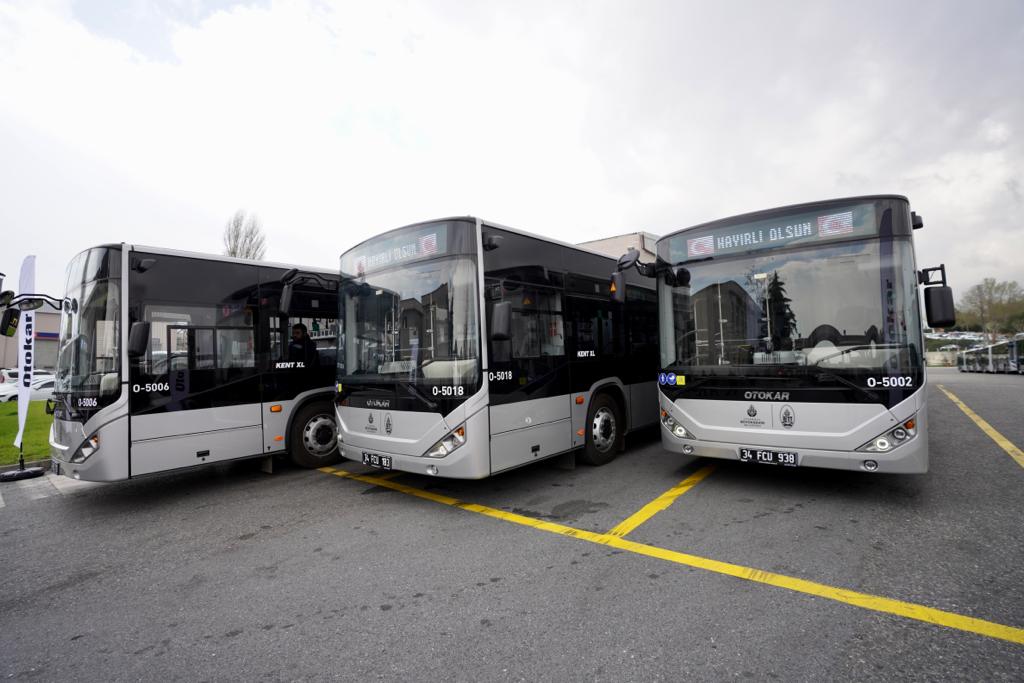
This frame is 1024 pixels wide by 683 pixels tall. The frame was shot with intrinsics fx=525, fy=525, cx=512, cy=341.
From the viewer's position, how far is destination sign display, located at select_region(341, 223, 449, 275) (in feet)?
18.6

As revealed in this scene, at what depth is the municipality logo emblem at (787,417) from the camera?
5254mm

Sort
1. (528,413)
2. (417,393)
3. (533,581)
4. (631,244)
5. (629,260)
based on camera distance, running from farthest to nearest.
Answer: (631,244)
(629,260)
(528,413)
(417,393)
(533,581)

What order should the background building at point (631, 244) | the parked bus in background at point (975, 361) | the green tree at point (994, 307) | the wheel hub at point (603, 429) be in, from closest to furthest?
the wheel hub at point (603, 429) < the background building at point (631, 244) < the parked bus in background at point (975, 361) < the green tree at point (994, 307)

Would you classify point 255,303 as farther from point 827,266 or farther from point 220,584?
point 827,266

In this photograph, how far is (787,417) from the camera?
17.3 feet

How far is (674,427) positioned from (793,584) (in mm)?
2607

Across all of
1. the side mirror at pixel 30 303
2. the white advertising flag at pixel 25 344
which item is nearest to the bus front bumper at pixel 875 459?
the side mirror at pixel 30 303

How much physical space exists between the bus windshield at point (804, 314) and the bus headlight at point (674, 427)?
0.57 m

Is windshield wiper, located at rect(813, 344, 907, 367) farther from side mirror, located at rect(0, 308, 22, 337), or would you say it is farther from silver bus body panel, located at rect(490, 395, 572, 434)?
side mirror, located at rect(0, 308, 22, 337)

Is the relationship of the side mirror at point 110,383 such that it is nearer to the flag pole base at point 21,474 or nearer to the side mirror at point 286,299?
the side mirror at point 286,299

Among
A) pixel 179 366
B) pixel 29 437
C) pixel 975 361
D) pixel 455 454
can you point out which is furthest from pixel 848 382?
pixel 975 361

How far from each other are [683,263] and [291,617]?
202 inches

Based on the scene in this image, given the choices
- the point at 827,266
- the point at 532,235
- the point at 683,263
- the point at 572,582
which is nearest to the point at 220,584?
the point at 572,582

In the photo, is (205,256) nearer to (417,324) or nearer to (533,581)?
(417,324)
